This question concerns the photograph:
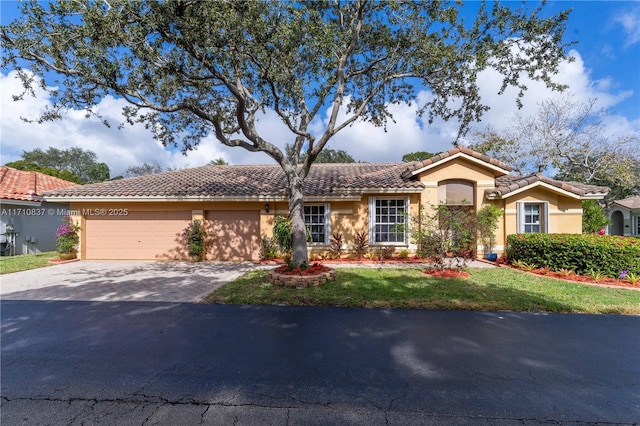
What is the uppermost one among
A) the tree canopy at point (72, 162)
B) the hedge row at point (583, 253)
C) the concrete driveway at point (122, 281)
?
the tree canopy at point (72, 162)

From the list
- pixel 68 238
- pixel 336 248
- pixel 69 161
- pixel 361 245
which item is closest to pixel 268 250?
pixel 336 248

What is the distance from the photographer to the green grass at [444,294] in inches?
255

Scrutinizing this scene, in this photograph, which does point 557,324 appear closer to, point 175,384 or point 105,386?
point 175,384

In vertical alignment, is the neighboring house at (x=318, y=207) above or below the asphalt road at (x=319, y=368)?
above

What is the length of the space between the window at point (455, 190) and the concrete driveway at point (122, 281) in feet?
29.2

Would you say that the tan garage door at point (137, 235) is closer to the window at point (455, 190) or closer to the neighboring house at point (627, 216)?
the window at point (455, 190)

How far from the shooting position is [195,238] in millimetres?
12727

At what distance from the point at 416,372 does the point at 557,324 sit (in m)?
3.68

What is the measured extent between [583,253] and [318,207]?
31.4 feet

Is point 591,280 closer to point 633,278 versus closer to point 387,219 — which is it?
point 633,278

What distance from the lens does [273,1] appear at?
23.5 feet

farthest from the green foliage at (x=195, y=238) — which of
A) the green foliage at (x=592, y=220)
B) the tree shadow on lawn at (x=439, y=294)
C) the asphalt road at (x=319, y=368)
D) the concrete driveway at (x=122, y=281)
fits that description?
the green foliage at (x=592, y=220)

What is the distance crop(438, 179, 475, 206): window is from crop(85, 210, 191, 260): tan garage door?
11.5 meters

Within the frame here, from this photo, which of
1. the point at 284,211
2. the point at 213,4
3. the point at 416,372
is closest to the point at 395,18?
the point at 213,4
